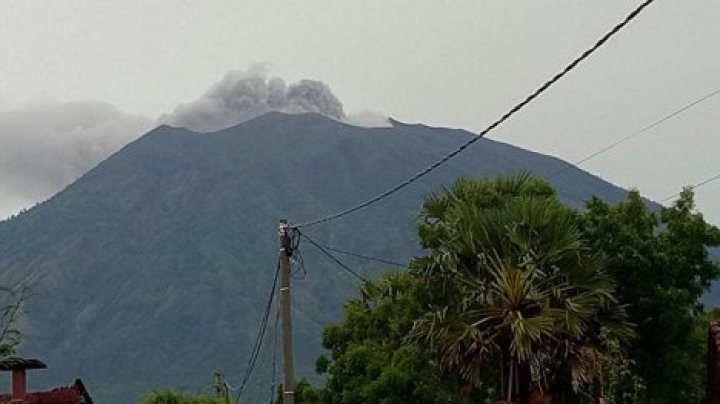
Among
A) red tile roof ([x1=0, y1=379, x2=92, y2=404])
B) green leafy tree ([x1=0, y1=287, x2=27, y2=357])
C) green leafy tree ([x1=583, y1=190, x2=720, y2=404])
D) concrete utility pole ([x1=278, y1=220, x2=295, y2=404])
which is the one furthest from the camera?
red tile roof ([x1=0, y1=379, x2=92, y2=404])

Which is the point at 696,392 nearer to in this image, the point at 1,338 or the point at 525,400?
the point at 525,400

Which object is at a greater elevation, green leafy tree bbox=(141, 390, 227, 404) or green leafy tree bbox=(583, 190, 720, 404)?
green leafy tree bbox=(141, 390, 227, 404)

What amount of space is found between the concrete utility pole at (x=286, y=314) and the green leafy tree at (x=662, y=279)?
288 inches

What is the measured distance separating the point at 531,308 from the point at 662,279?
6513mm

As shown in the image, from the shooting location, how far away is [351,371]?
31.3 metres

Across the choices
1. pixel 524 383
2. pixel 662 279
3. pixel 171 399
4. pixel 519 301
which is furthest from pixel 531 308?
pixel 171 399

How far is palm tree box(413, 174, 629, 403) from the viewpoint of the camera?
20453 millimetres

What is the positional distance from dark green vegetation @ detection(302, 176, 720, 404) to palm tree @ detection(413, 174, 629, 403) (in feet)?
0.08

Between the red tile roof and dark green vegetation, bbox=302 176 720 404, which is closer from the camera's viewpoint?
dark green vegetation, bbox=302 176 720 404

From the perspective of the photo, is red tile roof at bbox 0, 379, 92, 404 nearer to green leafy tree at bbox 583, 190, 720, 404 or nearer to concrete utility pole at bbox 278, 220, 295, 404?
concrete utility pole at bbox 278, 220, 295, 404

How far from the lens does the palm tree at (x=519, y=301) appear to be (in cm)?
2045

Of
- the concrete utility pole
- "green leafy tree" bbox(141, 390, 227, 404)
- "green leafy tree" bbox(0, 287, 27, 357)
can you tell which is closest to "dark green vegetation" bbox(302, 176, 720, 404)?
the concrete utility pole

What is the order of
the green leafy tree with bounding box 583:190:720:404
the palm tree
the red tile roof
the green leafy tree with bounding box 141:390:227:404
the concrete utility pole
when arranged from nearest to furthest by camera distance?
the palm tree → the concrete utility pole → the green leafy tree with bounding box 583:190:720:404 → the red tile roof → the green leafy tree with bounding box 141:390:227:404

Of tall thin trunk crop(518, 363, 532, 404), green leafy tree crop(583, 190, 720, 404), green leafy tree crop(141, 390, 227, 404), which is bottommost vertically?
tall thin trunk crop(518, 363, 532, 404)
